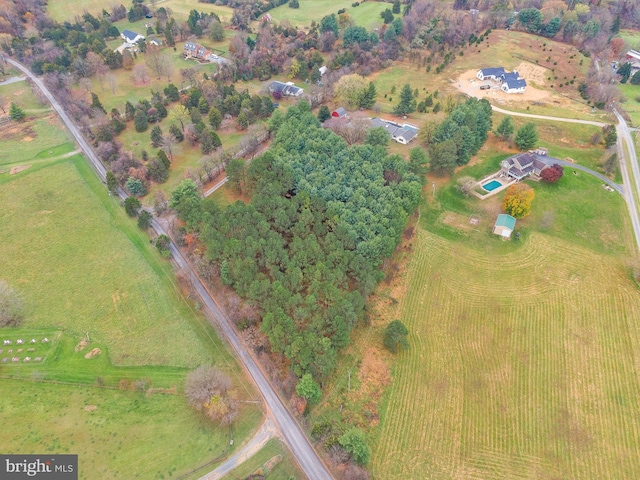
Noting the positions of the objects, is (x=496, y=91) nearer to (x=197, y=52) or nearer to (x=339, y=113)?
(x=339, y=113)

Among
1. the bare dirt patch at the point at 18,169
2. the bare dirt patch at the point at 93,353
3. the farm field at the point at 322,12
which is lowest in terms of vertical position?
the bare dirt patch at the point at 93,353

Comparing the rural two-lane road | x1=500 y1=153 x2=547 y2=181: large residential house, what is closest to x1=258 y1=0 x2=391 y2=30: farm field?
x1=500 y1=153 x2=547 y2=181: large residential house

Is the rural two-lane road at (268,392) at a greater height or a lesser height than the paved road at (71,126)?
lesser

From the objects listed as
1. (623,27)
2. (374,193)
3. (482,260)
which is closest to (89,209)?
(374,193)

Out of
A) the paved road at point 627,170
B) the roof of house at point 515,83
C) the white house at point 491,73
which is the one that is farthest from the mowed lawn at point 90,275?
the white house at point 491,73

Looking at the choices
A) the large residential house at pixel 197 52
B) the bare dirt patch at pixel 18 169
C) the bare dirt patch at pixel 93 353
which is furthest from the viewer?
the large residential house at pixel 197 52

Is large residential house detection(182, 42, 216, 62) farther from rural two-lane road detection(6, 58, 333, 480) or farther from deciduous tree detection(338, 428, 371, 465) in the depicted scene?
deciduous tree detection(338, 428, 371, 465)

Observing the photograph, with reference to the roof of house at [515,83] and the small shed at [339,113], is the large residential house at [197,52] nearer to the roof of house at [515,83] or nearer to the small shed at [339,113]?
the small shed at [339,113]

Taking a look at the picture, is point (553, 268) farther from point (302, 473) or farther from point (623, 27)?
point (623, 27)
